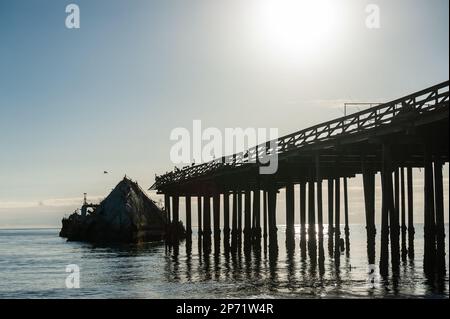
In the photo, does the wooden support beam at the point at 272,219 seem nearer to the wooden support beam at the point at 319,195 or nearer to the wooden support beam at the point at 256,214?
the wooden support beam at the point at 256,214

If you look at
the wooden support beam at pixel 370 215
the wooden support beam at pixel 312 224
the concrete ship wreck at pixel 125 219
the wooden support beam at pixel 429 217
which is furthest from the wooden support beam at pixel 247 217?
the concrete ship wreck at pixel 125 219

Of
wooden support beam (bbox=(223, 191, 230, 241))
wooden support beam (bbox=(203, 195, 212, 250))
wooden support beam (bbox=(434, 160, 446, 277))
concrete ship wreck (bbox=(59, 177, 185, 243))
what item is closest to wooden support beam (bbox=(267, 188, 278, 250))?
wooden support beam (bbox=(223, 191, 230, 241))

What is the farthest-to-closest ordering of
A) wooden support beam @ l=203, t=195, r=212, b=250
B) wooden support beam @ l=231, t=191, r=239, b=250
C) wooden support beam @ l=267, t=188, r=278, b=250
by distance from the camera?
wooden support beam @ l=203, t=195, r=212, b=250 → wooden support beam @ l=231, t=191, r=239, b=250 → wooden support beam @ l=267, t=188, r=278, b=250

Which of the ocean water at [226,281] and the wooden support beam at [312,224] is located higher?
the wooden support beam at [312,224]

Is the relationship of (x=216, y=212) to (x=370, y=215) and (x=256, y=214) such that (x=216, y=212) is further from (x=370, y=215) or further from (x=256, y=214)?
(x=370, y=215)

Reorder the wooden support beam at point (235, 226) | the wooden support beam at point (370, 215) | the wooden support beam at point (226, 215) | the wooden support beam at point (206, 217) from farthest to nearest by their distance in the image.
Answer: the wooden support beam at point (206, 217) → the wooden support beam at point (226, 215) → the wooden support beam at point (235, 226) → the wooden support beam at point (370, 215)

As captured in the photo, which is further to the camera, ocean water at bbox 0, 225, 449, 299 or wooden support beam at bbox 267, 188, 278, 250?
wooden support beam at bbox 267, 188, 278, 250

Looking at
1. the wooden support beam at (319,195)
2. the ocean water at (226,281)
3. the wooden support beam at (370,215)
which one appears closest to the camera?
the ocean water at (226,281)

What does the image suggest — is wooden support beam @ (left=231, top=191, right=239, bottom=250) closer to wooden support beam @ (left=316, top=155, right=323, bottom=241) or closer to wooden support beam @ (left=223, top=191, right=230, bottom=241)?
wooden support beam @ (left=223, top=191, right=230, bottom=241)
